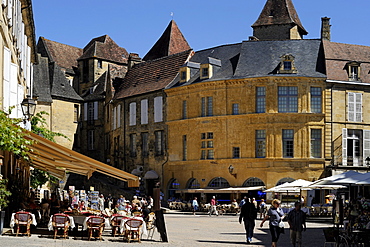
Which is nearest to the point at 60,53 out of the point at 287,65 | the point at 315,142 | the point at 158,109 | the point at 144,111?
the point at 144,111

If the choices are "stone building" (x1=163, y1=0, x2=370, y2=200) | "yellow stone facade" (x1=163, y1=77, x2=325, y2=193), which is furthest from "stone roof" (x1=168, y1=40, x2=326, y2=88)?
"yellow stone facade" (x1=163, y1=77, x2=325, y2=193)

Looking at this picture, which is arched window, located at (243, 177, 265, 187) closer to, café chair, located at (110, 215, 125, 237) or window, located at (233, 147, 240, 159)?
window, located at (233, 147, 240, 159)

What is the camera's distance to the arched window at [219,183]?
4588cm

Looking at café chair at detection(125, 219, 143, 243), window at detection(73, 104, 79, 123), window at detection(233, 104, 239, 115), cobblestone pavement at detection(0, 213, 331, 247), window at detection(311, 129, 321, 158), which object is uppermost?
window at detection(73, 104, 79, 123)

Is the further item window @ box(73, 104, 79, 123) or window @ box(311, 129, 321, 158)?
window @ box(73, 104, 79, 123)

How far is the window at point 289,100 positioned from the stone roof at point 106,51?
25369mm

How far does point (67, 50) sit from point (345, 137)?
33397mm

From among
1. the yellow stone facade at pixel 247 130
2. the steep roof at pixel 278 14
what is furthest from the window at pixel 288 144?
the steep roof at pixel 278 14

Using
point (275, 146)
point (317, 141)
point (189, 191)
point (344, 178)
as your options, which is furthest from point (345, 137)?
point (344, 178)

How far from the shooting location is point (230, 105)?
1794 inches

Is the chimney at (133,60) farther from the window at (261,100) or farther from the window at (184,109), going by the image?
the window at (261,100)

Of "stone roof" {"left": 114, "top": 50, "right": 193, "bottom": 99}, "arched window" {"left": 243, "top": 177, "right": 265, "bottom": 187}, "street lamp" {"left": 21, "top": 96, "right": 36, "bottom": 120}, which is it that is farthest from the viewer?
"stone roof" {"left": 114, "top": 50, "right": 193, "bottom": 99}

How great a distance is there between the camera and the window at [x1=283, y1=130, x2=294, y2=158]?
44.4 meters

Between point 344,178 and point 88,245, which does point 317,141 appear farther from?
point 88,245
